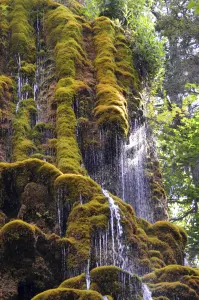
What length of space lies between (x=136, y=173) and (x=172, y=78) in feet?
29.7

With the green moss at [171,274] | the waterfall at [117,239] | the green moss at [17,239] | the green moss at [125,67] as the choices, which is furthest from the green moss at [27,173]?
the green moss at [125,67]

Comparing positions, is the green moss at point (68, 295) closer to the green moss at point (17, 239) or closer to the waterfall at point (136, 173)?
the green moss at point (17, 239)

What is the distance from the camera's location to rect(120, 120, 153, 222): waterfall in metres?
12.6

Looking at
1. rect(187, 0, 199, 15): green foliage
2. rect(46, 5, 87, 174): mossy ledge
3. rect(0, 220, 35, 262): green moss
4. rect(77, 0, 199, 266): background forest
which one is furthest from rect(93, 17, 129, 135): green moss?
rect(187, 0, 199, 15): green foliage

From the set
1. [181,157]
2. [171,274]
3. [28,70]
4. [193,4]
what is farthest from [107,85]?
[193,4]

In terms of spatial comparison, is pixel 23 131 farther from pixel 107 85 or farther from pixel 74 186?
pixel 74 186

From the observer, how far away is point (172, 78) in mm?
21469

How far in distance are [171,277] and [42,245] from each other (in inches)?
91.6

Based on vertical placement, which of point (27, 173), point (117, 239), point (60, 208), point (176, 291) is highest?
point (27, 173)

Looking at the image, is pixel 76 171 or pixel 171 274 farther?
pixel 76 171

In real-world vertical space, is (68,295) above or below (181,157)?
below

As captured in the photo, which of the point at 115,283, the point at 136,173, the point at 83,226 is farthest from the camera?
the point at 136,173

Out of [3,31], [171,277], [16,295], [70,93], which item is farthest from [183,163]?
[16,295]

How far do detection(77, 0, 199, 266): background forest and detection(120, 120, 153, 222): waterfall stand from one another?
5.12ft
